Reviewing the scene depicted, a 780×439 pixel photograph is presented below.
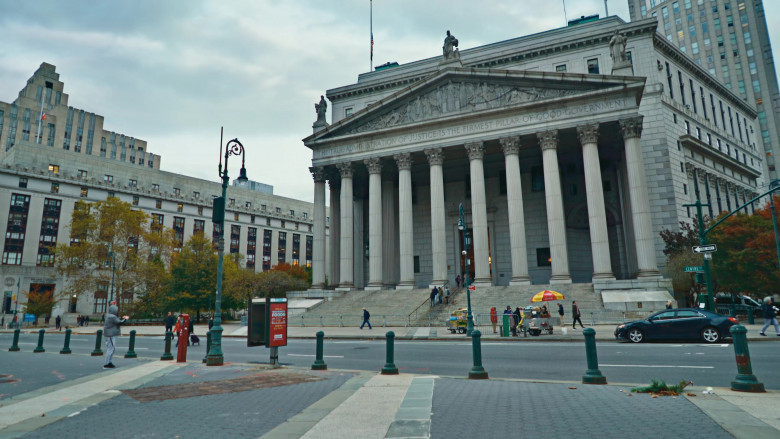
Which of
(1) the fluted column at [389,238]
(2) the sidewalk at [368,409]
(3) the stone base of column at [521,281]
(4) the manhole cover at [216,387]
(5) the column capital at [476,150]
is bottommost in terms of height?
(4) the manhole cover at [216,387]

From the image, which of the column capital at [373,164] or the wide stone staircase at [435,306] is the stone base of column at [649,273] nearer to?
the wide stone staircase at [435,306]

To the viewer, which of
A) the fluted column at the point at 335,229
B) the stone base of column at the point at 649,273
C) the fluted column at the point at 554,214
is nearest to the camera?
the stone base of column at the point at 649,273

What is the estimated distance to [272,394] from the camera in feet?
28.7

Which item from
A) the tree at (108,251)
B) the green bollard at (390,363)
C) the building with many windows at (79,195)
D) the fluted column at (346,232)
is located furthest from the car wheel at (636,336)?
the building with many windows at (79,195)

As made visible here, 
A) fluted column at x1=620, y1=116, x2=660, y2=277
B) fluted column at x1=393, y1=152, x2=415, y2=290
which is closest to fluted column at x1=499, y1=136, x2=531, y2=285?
fluted column at x1=620, y1=116, x2=660, y2=277

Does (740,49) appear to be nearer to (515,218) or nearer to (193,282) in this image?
(515,218)

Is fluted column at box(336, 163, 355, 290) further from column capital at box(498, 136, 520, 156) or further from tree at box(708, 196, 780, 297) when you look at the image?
tree at box(708, 196, 780, 297)

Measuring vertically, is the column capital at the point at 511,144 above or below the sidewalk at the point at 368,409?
above

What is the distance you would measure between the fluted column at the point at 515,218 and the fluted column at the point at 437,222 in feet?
18.1

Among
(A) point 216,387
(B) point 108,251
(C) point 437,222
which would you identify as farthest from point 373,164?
(B) point 108,251

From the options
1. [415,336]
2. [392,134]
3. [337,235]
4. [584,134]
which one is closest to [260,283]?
[337,235]

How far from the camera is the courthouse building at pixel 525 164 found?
35406mm

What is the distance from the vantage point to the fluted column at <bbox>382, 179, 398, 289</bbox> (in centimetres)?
4462

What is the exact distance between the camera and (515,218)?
3681 centimetres
